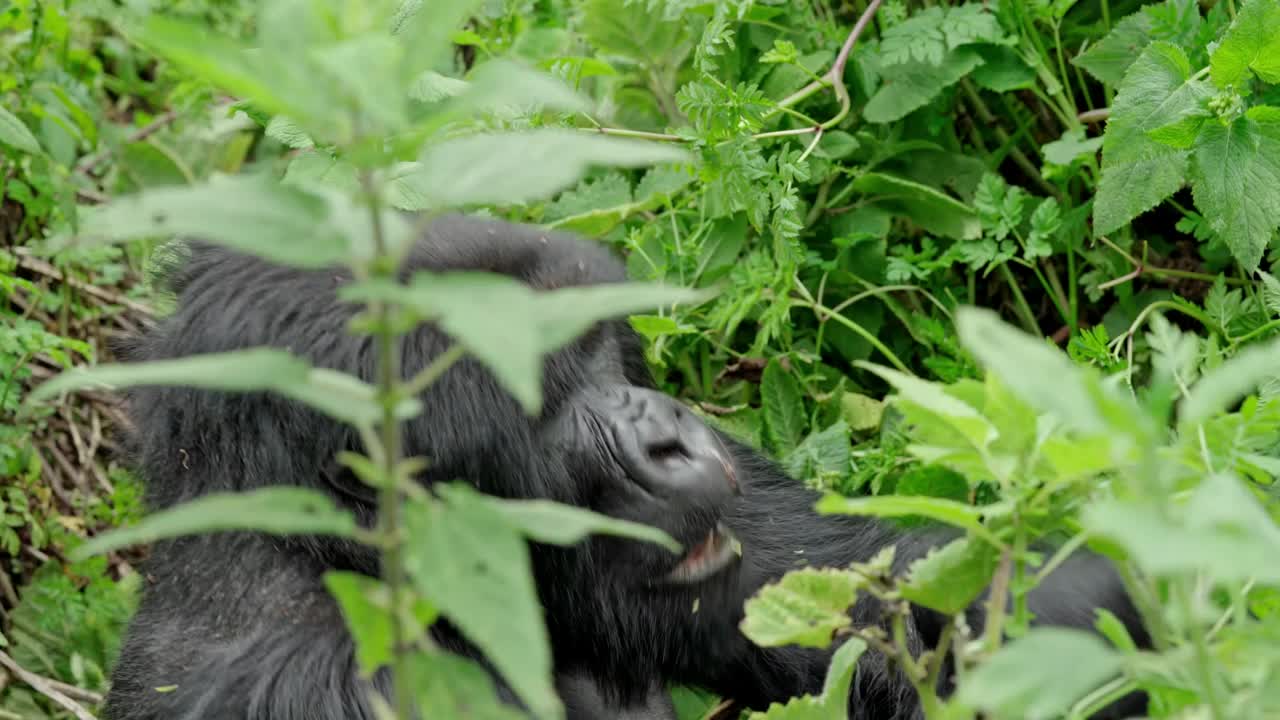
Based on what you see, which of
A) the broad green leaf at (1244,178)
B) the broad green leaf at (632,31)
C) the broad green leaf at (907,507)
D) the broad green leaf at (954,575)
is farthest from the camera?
the broad green leaf at (632,31)

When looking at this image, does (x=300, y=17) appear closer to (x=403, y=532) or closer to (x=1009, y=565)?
(x=403, y=532)

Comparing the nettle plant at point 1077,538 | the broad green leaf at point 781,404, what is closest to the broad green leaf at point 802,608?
the nettle plant at point 1077,538

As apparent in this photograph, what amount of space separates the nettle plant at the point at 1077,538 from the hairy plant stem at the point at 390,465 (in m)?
0.42

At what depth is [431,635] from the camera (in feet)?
7.49

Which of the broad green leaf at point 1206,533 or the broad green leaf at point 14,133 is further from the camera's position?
the broad green leaf at point 14,133

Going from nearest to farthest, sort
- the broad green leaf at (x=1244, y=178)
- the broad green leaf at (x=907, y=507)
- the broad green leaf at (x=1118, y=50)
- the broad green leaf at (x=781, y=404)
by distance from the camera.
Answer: the broad green leaf at (x=907, y=507)
the broad green leaf at (x=1244, y=178)
the broad green leaf at (x=1118, y=50)
the broad green leaf at (x=781, y=404)

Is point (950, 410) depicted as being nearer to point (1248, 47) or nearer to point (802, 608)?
point (802, 608)

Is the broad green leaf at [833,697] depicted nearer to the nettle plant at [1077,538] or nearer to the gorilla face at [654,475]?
the nettle plant at [1077,538]

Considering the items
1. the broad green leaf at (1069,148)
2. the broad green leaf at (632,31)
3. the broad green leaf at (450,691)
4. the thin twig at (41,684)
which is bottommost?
the thin twig at (41,684)

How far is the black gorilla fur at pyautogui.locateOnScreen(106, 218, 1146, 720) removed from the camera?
2240 mm

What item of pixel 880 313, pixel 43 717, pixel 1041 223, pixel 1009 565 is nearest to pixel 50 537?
pixel 43 717

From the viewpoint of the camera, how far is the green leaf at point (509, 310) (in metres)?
1.05

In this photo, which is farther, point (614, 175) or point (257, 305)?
point (614, 175)

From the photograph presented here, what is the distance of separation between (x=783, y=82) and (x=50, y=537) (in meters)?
2.11
